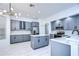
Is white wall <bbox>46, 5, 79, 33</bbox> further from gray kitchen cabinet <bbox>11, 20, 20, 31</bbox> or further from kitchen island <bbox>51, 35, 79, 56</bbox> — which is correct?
gray kitchen cabinet <bbox>11, 20, 20, 31</bbox>

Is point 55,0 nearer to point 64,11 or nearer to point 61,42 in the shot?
point 64,11

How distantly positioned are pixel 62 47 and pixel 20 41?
1.26 m

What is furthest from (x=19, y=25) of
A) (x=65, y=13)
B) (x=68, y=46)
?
(x=68, y=46)

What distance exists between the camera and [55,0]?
120cm

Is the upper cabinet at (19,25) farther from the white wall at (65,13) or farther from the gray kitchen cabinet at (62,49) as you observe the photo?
the gray kitchen cabinet at (62,49)

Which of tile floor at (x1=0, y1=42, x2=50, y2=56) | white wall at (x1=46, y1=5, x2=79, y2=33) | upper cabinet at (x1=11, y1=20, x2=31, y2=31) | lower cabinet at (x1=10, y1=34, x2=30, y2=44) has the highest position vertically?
white wall at (x1=46, y1=5, x2=79, y2=33)

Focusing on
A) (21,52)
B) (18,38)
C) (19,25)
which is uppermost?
(19,25)

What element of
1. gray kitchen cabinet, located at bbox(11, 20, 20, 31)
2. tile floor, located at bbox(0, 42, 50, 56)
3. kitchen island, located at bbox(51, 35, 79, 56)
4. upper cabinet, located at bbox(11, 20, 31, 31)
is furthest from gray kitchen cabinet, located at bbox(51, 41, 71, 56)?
gray kitchen cabinet, located at bbox(11, 20, 20, 31)

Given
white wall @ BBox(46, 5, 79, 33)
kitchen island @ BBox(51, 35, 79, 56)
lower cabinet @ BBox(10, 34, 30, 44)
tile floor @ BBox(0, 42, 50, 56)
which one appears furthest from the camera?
lower cabinet @ BBox(10, 34, 30, 44)

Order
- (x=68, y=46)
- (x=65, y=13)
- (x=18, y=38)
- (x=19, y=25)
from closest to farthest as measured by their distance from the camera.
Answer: (x=68, y=46)
(x=65, y=13)
(x=19, y=25)
(x=18, y=38)

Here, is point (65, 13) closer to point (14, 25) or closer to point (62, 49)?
point (62, 49)

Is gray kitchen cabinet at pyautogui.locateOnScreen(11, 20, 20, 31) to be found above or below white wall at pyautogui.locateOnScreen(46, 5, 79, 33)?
below

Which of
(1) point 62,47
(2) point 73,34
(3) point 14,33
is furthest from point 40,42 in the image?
(2) point 73,34

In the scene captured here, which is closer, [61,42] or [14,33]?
[61,42]
